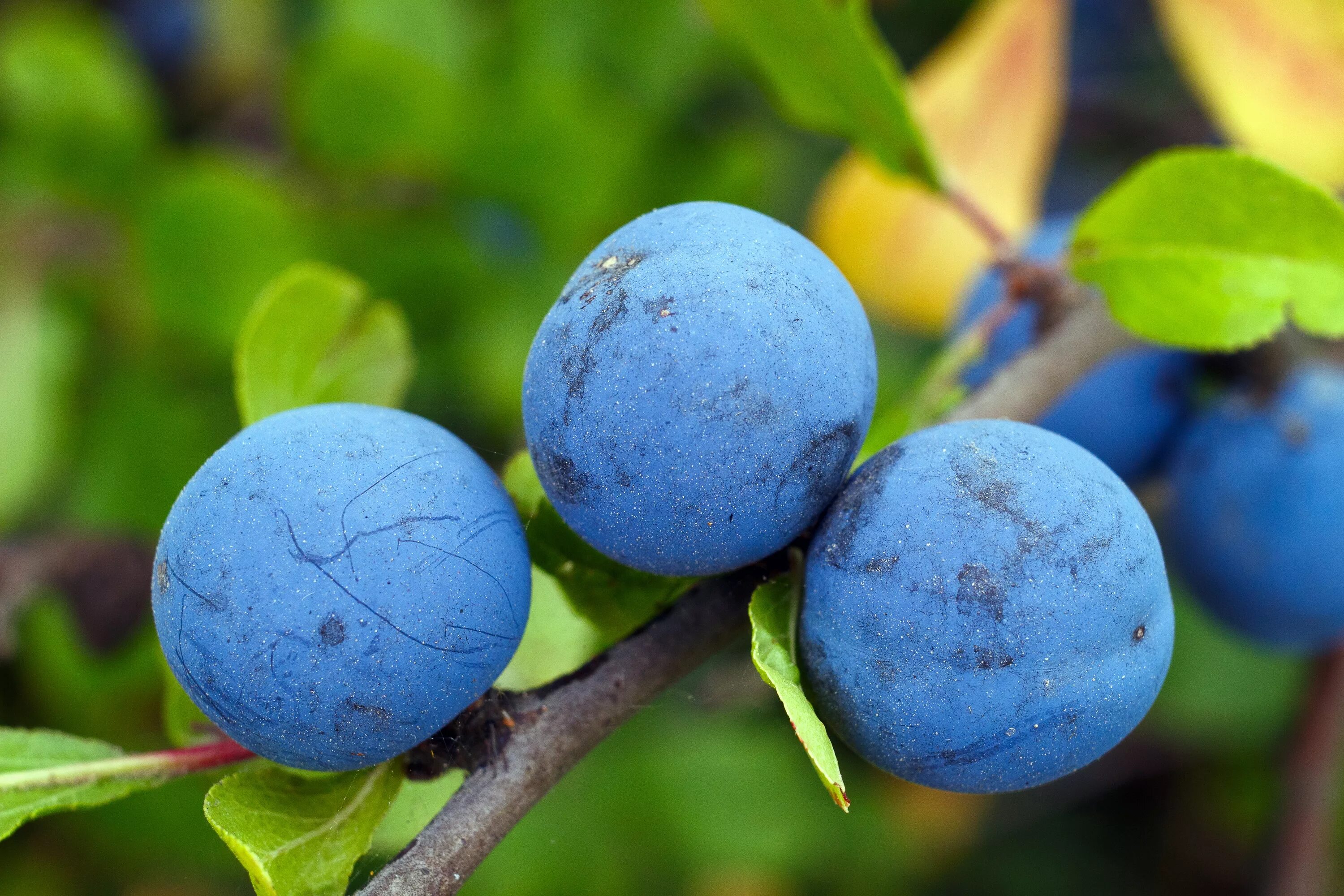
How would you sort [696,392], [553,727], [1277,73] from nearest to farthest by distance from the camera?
[696,392], [553,727], [1277,73]

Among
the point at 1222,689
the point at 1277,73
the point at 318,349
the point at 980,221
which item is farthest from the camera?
the point at 1222,689

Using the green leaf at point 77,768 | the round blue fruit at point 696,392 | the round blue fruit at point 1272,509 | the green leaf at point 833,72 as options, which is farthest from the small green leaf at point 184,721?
the round blue fruit at point 1272,509

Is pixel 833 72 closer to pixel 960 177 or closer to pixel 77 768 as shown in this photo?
pixel 960 177

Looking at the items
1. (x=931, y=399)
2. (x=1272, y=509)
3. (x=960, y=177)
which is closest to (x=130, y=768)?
(x=931, y=399)

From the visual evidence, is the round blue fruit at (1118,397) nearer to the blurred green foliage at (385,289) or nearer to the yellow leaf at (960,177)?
the yellow leaf at (960,177)

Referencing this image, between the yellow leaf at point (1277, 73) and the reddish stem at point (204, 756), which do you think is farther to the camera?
the yellow leaf at point (1277, 73)
